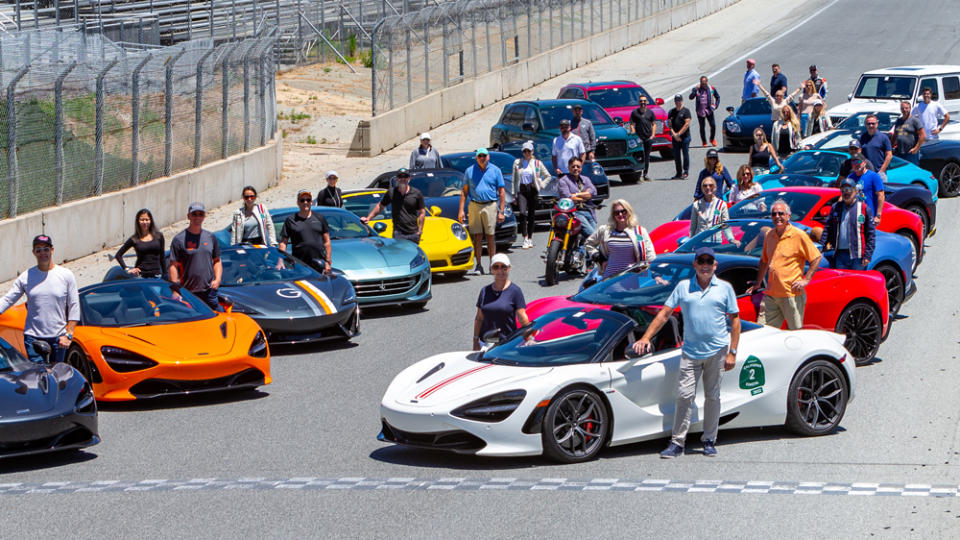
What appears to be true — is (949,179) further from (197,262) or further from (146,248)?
(146,248)

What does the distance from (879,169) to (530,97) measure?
2187 centimetres

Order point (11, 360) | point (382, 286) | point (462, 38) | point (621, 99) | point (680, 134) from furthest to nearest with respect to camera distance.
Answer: point (462, 38) → point (621, 99) → point (680, 134) → point (382, 286) → point (11, 360)

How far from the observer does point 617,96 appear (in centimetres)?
3056

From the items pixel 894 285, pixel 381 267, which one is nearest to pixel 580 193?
pixel 381 267

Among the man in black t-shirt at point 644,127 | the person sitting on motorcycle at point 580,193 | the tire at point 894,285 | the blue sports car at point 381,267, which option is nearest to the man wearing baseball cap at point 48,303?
the blue sports car at point 381,267

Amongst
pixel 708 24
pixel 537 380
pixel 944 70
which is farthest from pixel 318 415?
pixel 708 24

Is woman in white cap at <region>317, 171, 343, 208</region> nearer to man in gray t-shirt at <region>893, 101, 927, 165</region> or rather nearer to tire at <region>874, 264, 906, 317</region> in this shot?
tire at <region>874, 264, 906, 317</region>

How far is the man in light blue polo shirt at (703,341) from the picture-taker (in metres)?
10.2

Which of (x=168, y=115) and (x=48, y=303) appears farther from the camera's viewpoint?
(x=168, y=115)

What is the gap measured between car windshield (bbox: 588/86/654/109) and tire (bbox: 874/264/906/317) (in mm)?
15223

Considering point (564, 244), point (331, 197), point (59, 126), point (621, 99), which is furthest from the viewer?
point (621, 99)

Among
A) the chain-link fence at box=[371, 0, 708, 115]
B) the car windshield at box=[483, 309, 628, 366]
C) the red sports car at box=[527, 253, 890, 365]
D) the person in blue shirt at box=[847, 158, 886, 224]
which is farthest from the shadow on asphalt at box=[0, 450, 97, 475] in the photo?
the chain-link fence at box=[371, 0, 708, 115]

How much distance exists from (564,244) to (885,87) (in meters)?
12.3

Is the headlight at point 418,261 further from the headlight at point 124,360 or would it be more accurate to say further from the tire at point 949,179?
the tire at point 949,179
